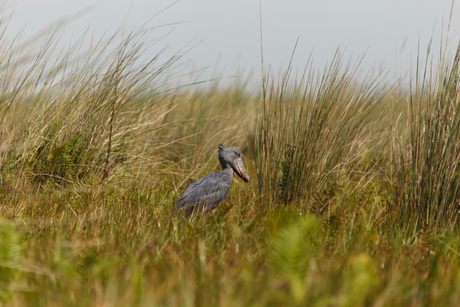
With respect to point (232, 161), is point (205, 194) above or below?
below

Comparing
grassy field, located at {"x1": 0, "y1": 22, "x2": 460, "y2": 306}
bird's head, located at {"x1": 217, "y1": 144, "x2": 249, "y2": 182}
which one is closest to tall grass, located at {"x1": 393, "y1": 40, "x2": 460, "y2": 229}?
grassy field, located at {"x1": 0, "y1": 22, "x2": 460, "y2": 306}

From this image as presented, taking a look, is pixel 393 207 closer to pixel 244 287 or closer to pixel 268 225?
pixel 268 225

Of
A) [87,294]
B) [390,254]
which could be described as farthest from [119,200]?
[390,254]

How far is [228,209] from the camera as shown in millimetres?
2855

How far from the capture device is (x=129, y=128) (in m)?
4.86

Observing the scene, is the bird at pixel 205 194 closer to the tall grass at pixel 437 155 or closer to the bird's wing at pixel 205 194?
the bird's wing at pixel 205 194

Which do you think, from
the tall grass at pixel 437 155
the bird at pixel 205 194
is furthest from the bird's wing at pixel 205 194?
the tall grass at pixel 437 155

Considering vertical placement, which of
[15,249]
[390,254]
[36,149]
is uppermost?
[36,149]

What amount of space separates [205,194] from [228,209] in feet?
1.63

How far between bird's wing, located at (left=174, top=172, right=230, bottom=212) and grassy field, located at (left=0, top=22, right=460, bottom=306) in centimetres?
17

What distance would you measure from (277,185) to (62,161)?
77.7 inches

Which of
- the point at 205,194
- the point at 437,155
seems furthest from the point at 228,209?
the point at 437,155

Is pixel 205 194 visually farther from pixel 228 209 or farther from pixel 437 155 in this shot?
pixel 437 155

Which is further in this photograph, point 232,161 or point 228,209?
point 232,161
